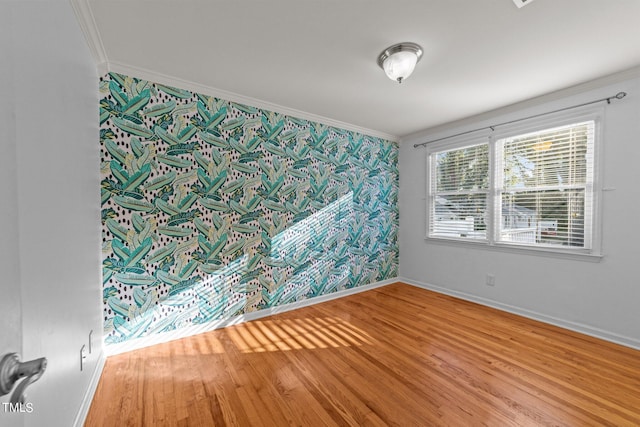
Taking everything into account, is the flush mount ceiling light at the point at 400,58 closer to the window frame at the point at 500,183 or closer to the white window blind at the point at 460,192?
the window frame at the point at 500,183

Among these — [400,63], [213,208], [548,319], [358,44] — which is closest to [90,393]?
[213,208]

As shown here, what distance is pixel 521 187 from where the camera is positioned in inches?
121

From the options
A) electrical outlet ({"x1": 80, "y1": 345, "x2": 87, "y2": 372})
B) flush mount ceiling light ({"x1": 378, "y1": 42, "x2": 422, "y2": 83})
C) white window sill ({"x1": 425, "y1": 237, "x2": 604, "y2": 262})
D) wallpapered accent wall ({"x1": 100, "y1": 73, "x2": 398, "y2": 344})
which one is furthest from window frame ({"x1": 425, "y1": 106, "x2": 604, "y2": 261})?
electrical outlet ({"x1": 80, "y1": 345, "x2": 87, "y2": 372})

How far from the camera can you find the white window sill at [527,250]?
103 inches

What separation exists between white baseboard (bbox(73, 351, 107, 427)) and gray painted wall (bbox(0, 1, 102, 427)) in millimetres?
47

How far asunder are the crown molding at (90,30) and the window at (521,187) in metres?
3.99

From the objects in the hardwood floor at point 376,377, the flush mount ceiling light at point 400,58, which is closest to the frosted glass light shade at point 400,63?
the flush mount ceiling light at point 400,58

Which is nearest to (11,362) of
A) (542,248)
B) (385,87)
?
(385,87)

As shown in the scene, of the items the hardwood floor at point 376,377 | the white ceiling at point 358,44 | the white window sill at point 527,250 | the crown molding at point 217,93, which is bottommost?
the hardwood floor at point 376,377

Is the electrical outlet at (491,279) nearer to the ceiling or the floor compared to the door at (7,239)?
nearer to the floor

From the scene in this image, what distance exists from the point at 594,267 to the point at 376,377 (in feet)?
8.28

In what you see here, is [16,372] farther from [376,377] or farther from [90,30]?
[90,30]

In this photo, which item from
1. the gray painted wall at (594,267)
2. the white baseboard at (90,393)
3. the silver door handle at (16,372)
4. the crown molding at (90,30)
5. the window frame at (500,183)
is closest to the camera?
the silver door handle at (16,372)

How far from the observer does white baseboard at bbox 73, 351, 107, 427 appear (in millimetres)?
1479
